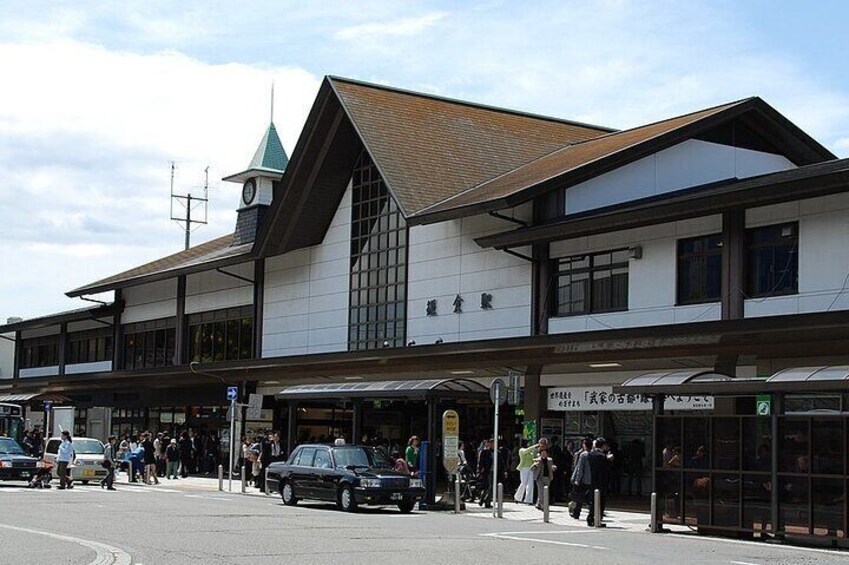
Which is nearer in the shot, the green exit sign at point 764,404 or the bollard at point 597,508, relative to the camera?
the green exit sign at point 764,404

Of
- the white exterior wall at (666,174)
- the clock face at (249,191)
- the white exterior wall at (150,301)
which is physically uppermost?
the clock face at (249,191)

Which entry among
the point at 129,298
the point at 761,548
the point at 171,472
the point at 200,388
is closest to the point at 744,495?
the point at 761,548

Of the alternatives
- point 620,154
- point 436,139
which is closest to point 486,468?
point 620,154

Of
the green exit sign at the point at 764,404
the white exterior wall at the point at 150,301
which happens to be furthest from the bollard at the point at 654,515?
the white exterior wall at the point at 150,301

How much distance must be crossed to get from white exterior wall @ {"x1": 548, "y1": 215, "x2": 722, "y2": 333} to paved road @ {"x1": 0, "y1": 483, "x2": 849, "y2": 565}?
534 centimetres

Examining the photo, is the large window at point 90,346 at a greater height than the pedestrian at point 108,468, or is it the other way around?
the large window at point 90,346

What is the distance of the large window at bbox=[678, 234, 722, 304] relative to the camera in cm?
2770

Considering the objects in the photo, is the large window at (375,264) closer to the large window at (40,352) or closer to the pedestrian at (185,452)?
the pedestrian at (185,452)

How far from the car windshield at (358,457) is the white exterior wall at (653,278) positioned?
6326 millimetres

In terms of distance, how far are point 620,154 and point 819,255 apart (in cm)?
814

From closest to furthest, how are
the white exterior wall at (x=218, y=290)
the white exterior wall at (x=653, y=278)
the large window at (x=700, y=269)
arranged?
the large window at (x=700, y=269) → the white exterior wall at (x=653, y=278) → the white exterior wall at (x=218, y=290)

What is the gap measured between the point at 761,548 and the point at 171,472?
27384mm

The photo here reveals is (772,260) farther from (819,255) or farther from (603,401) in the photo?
(603,401)

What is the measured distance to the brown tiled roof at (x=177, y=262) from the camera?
151 ft
